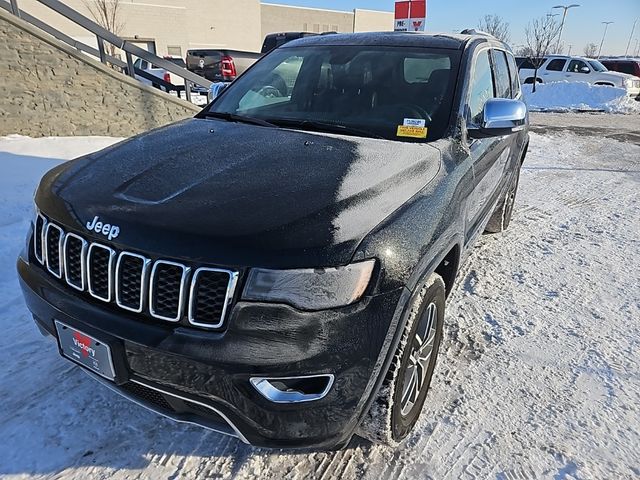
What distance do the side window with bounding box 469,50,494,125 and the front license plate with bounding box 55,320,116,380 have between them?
2246mm

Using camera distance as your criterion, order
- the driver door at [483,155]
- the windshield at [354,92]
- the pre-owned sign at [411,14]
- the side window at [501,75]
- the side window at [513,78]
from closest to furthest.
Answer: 1. the windshield at [354,92]
2. the driver door at [483,155]
3. the side window at [501,75]
4. the side window at [513,78]
5. the pre-owned sign at [411,14]

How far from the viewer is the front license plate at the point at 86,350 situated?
5.66ft

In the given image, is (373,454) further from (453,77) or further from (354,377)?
(453,77)

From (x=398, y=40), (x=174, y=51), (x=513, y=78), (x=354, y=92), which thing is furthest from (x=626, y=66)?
(x=174, y=51)

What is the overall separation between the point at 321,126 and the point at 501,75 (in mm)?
2075

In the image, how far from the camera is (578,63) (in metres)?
18.8

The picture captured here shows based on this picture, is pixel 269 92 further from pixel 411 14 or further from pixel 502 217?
pixel 411 14

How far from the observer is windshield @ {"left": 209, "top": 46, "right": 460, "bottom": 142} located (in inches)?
103

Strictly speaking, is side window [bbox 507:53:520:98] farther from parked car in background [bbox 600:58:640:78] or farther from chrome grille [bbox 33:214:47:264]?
parked car in background [bbox 600:58:640:78]

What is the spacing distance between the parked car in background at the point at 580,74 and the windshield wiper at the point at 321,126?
62.0 ft

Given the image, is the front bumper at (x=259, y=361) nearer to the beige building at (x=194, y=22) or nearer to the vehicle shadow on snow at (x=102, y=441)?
the vehicle shadow on snow at (x=102, y=441)

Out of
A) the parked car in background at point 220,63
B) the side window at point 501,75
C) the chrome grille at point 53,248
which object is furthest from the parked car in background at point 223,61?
the chrome grille at point 53,248

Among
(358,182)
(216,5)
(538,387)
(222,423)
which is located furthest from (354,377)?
(216,5)

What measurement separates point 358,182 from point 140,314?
973 millimetres
